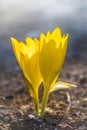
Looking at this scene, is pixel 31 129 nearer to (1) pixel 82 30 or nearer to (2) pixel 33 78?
(2) pixel 33 78

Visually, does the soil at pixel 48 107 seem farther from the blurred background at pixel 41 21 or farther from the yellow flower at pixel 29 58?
the blurred background at pixel 41 21

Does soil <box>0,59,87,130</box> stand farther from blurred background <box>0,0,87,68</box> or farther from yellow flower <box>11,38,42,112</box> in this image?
blurred background <box>0,0,87,68</box>

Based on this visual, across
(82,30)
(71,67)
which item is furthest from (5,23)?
(71,67)

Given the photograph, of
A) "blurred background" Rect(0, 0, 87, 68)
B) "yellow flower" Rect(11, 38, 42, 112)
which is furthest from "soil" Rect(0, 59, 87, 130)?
"blurred background" Rect(0, 0, 87, 68)

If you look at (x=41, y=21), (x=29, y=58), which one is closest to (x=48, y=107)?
(x=29, y=58)

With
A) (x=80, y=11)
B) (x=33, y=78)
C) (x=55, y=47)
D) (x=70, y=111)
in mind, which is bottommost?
(x=80, y=11)

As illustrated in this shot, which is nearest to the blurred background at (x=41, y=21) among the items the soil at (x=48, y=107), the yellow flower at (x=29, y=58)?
the soil at (x=48, y=107)
